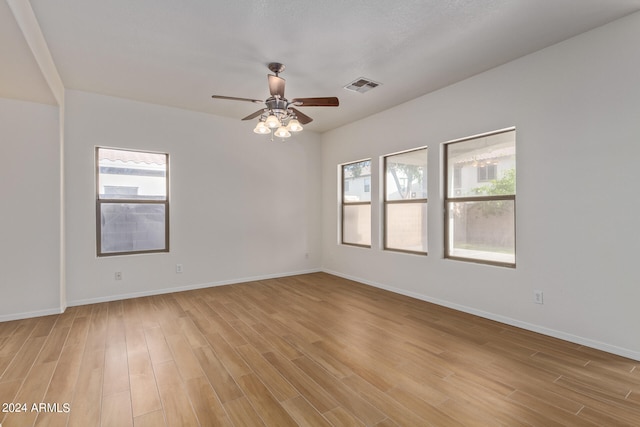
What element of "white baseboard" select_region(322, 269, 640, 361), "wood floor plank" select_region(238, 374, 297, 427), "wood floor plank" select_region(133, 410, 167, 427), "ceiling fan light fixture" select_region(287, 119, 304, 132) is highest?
"ceiling fan light fixture" select_region(287, 119, 304, 132)

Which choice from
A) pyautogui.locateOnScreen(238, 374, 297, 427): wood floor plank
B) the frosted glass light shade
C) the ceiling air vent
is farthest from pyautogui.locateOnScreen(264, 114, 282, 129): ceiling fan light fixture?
pyautogui.locateOnScreen(238, 374, 297, 427): wood floor plank

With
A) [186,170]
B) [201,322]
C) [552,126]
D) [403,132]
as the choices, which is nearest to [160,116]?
[186,170]

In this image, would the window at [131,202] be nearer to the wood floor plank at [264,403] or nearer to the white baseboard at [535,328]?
the wood floor plank at [264,403]

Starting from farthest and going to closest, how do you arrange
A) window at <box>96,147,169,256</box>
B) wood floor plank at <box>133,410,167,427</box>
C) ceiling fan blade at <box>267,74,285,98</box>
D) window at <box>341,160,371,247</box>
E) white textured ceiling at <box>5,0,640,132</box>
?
window at <box>341,160,371,247</box> < window at <box>96,147,169,256</box> < ceiling fan blade at <box>267,74,285,98</box> < white textured ceiling at <box>5,0,640,132</box> < wood floor plank at <box>133,410,167,427</box>

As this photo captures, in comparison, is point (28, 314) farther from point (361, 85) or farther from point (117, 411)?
point (361, 85)

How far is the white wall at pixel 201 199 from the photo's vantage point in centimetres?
414

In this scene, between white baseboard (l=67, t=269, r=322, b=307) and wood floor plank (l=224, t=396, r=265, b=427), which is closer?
wood floor plank (l=224, t=396, r=265, b=427)

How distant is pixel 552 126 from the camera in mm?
3043

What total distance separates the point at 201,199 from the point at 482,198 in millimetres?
4113

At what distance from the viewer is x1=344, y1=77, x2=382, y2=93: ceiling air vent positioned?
377cm

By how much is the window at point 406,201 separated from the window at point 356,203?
0.42 metres

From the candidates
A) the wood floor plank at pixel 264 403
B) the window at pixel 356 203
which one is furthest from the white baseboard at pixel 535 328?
the wood floor plank at pixel 264 403

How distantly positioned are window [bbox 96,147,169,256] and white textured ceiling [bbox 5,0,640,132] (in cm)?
102

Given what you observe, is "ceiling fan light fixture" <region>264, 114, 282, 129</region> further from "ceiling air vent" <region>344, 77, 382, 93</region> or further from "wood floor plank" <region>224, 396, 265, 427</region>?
"wood floor plank" <region>224, 396, 265, 427</region>
